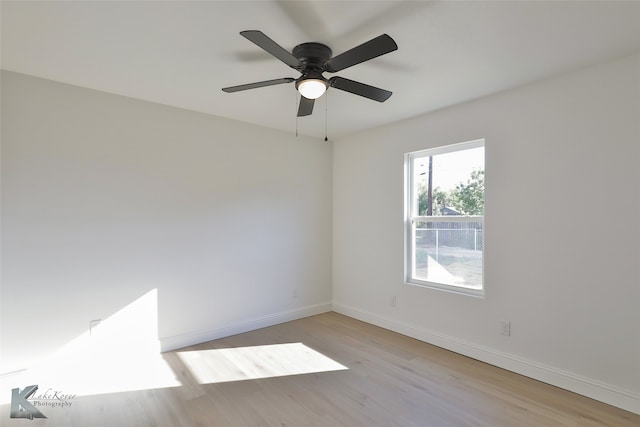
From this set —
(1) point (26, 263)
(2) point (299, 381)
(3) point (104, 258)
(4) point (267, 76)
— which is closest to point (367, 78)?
(4) point (267, 76)

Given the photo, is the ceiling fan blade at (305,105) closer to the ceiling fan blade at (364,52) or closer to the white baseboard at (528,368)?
the ceiling fan blade at (364,52)

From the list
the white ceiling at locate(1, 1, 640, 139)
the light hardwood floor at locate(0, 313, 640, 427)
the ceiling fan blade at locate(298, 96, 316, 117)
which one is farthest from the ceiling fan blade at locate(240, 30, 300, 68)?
the light hardwood floor at locate(0, 313, 640, 427)

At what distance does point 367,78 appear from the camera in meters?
2.54

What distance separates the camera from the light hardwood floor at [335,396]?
82.5 inches

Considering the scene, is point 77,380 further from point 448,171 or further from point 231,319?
point 448,171

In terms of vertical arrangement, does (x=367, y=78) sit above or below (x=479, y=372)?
above

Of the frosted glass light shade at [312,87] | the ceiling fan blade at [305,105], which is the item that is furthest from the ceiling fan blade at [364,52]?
the ceiling fan blade at [305,105]

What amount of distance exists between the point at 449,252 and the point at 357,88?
2.06 m

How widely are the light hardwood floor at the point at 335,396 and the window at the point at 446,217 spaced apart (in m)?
0.79

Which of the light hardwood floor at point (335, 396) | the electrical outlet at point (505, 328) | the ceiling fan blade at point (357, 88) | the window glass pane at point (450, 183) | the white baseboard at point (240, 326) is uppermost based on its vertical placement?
the ceiling fan blade at point (357, 88)

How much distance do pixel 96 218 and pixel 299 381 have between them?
2.26 metres

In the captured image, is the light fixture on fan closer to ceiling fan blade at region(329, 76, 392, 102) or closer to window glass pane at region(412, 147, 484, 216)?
ceiling fan blade at region(329, 76, 392, 102)

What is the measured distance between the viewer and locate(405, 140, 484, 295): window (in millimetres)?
3133

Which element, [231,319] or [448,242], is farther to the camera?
[231,319]
